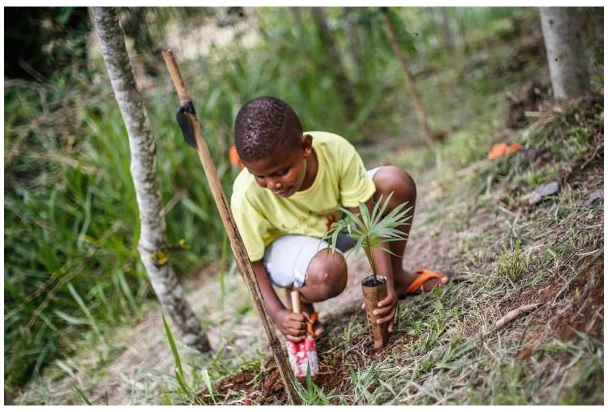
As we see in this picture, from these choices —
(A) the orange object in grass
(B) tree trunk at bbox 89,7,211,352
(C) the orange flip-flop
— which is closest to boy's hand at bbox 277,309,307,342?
(C) the orange flip-flop

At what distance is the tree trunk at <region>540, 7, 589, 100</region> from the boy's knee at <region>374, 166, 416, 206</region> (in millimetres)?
1344

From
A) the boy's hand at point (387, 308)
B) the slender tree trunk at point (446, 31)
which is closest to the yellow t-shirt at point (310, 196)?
the boy's hand at point (387, 308)

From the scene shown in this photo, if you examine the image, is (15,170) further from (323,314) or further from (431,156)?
(431,156)

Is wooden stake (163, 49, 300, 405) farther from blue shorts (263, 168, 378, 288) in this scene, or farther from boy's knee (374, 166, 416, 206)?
boy's knee (374, 166, 416, 206)

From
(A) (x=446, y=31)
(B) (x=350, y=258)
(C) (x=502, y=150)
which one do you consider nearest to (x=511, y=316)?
(B) (x=350, y=258)

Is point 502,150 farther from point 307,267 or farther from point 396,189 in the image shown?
point 307,267

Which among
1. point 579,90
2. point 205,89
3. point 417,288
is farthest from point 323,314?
point 205,89

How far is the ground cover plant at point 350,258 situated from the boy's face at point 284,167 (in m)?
0.61

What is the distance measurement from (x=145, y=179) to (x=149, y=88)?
2.28 metres

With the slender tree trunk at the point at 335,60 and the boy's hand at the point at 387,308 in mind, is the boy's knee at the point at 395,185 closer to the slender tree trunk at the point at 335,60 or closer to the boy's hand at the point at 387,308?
the boy's hand at the point at 387,308

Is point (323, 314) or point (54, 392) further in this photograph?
point (54, 392)

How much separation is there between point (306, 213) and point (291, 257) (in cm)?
17

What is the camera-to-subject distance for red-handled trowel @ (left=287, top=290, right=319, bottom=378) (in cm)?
186

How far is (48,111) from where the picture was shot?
3875 millimetres
